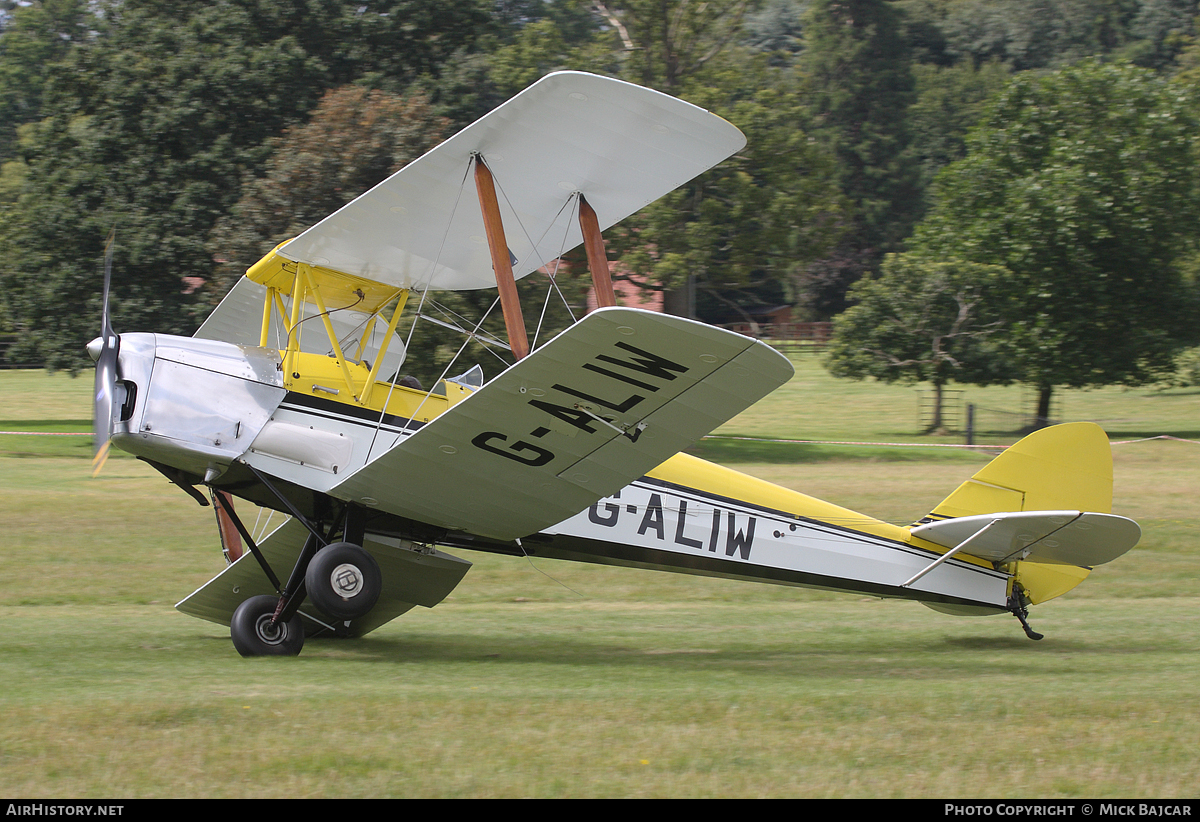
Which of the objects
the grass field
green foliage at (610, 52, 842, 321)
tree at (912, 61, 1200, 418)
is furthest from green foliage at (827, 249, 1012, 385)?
the grass field

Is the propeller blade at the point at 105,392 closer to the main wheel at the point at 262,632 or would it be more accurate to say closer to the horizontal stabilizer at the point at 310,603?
the main wheel at the point at 262,632

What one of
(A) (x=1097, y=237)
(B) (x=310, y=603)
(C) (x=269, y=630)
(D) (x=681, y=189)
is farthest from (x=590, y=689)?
(A) (x=1097, y=237)

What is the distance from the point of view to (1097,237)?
3006 cm

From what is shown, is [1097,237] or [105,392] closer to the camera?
[105,392]

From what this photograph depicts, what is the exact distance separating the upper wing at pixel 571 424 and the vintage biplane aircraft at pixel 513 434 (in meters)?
0.02

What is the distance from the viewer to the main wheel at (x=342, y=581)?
755cm

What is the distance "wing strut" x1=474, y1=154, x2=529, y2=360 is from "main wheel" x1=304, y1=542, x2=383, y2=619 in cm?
179

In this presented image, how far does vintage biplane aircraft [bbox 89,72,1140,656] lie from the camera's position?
6.88 metres

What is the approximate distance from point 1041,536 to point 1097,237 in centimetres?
2433

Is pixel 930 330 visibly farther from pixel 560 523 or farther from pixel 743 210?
pixel 560 523

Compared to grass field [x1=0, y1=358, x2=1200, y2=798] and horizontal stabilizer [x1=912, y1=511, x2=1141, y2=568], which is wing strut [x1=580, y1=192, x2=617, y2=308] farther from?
horizontal stabilizer [x1=912, y1=511, x2=1141, y2=568]

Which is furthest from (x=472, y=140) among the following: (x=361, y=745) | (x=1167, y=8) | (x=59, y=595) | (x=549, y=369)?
(x=1167, y=8)

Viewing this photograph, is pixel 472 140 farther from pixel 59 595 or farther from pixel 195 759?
pixel 59 595

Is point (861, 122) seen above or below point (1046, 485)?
above
